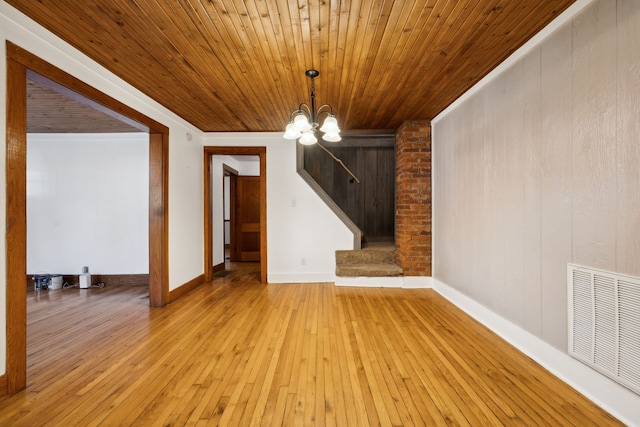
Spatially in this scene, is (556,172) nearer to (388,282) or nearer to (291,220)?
(388,282)

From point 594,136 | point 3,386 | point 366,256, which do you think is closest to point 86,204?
point 3,386

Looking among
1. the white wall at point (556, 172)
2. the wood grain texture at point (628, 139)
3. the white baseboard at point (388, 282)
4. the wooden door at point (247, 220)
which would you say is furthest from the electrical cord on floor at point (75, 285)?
the wood grain texture at point (628, 139)

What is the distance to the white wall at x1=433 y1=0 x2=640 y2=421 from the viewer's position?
1555 millimetres

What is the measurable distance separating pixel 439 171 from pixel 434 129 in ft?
2.17

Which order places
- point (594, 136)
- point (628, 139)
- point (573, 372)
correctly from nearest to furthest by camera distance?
point (628, 139)
point (594, 136)
point (573, 372)

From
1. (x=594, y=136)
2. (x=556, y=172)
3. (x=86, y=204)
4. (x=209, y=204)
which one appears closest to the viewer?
(x=594, y=136)

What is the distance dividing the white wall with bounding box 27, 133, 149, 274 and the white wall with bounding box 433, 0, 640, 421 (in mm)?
4861

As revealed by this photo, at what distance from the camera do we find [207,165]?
4766 millimetres

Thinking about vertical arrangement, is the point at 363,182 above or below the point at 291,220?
above

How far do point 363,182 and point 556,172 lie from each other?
4541 mm

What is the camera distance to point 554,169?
2.00 metres

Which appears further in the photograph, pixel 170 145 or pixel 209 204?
pixel 209 204

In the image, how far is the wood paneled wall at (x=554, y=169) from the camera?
5.12ft

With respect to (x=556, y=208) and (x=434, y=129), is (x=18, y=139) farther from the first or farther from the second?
(x=434, y=129)
